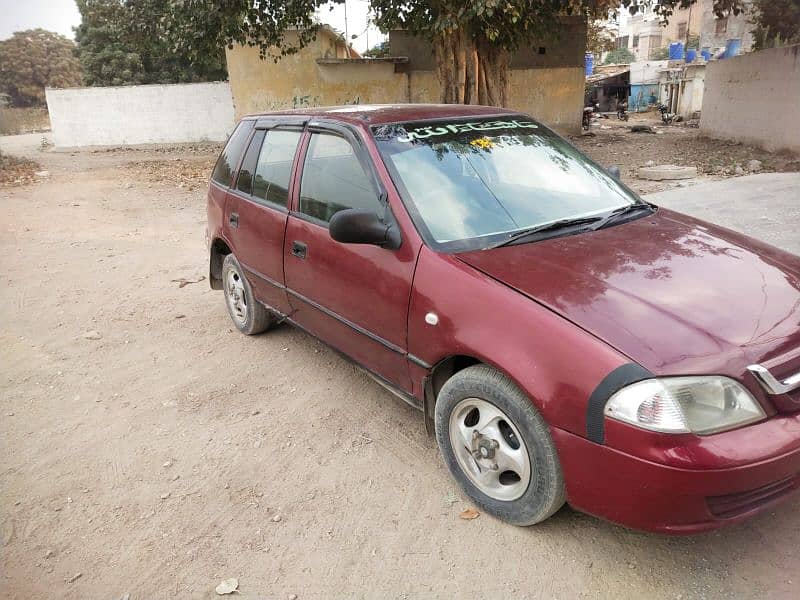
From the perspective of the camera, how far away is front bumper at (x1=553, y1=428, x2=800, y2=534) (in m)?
2.04

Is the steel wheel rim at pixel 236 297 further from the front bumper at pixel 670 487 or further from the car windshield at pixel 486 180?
the front bumper at pixel 670 487

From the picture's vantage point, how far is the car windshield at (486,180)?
2998mm

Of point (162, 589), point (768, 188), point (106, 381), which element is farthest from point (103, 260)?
point (768, 188)

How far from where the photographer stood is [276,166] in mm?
4121

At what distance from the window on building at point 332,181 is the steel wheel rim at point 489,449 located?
3.64 ft

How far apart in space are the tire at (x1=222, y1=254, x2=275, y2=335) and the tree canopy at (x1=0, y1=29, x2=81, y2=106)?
6082 cm

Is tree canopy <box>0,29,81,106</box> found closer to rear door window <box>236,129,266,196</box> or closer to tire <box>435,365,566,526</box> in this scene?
rear door window <box>236,129,266,196</box>

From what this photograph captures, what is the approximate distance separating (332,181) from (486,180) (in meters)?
0.91

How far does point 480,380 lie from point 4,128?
35254 mm

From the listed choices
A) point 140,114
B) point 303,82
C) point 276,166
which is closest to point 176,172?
point 303,82

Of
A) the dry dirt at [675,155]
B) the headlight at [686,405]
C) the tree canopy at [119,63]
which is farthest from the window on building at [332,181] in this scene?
the tree canopy at [119,63]

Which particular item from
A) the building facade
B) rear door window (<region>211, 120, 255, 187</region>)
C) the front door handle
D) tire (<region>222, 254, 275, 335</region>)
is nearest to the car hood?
the front door handle

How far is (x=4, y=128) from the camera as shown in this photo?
3020 centimetres

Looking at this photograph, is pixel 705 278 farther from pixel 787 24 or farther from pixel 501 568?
pixel 787 24
